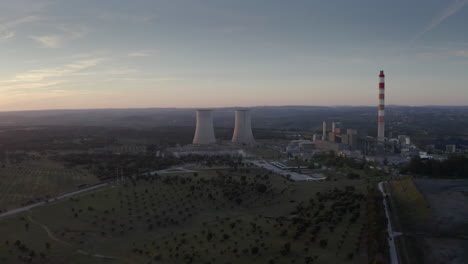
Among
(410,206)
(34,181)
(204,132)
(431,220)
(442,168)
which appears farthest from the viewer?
(204,132)

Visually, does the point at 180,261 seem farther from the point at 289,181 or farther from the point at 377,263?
the point at 289,181

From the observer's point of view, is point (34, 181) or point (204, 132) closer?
point (34, 181)

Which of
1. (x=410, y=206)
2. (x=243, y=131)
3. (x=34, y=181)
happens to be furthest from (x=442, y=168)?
(x=34, y=181)

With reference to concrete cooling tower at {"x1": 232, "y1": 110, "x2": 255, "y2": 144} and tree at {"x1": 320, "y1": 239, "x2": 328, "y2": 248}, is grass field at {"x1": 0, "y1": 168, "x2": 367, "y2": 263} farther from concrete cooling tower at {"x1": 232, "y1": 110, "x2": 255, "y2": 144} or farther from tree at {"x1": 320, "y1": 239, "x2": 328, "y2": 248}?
concrete cooling tower at {"x1": 232, "y1": 110, "x2": 255, "y2": 144}

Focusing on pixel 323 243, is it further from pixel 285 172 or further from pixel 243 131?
pixel 243 131

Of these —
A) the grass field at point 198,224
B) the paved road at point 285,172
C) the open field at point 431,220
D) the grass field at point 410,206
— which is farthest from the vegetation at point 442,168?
the paved road at point 285,172

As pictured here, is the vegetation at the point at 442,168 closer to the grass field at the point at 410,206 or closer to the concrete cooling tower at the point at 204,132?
the grass field at the point at 410,206

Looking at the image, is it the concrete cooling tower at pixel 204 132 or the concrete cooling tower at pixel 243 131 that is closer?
the concrete cooling tower at pixel 204 132

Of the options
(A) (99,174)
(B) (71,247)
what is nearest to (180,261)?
(B) (71,247)
